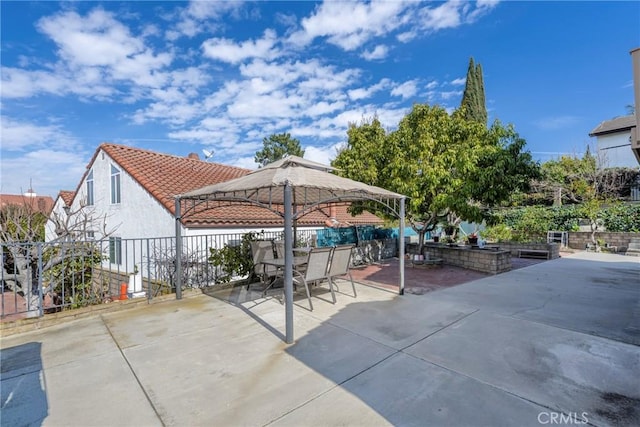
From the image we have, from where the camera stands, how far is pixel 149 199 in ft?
34.8

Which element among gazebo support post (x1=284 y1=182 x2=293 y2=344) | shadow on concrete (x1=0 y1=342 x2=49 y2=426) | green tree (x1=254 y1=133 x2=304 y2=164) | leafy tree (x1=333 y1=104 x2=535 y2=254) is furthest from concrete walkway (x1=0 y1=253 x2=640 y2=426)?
Answer: green tree (x1=254 y1=133 x2=304 y2=164)

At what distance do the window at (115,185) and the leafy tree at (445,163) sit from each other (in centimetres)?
963

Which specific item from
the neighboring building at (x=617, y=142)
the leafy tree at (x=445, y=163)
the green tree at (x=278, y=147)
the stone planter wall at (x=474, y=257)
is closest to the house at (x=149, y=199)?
the leafy tree at (x=445, y=163)

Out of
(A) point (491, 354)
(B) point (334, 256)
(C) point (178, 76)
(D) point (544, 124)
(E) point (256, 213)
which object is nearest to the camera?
(A) point (491, 354)

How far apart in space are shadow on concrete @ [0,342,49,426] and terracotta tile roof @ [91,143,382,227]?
5.41m

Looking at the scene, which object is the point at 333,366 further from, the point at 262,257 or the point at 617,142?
the point at 617,142

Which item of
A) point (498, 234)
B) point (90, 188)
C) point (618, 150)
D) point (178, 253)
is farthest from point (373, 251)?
point (618, 150)

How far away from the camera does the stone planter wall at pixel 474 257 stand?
30.7 ft

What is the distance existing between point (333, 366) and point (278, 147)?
32.6m

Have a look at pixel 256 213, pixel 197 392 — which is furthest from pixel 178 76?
pixel 197 392

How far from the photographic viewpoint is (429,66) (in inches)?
632

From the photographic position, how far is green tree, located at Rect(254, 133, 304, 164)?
3406cm

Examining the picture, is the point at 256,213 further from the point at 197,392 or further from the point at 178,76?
the point at 197,392

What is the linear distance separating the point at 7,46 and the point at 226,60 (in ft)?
23.0
